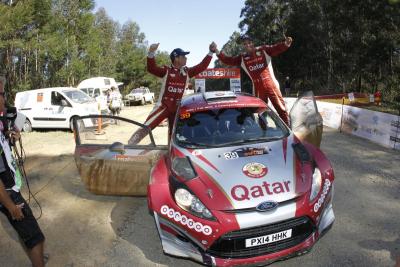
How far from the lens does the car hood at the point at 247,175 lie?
3.62 m

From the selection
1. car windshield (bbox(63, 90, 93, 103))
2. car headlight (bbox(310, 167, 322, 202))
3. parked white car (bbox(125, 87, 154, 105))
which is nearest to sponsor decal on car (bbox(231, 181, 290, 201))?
car headlight (bbox(310, 167, 322, 202))

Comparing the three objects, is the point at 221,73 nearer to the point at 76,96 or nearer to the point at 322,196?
the point at 76,96

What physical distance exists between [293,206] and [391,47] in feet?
101

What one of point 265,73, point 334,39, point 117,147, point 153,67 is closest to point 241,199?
point 117,147

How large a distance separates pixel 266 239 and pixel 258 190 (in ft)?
1.49

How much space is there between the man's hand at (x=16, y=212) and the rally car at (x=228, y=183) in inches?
47.5

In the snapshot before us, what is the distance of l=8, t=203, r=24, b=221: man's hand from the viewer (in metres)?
3.41

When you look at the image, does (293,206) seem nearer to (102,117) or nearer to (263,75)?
(102,117)

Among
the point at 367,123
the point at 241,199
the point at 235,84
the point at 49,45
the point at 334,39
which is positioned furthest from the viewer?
the point at 334,39

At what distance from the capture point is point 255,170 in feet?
13.1

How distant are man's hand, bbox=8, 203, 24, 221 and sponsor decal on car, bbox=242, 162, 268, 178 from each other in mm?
2141

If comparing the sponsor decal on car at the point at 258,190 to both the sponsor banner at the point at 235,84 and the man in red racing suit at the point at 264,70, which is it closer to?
the man in red racing suit at the point at 264,70

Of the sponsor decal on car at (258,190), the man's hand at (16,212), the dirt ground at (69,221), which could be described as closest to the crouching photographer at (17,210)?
the man's hand at (16,212)

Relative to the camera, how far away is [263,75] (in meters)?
8.27
